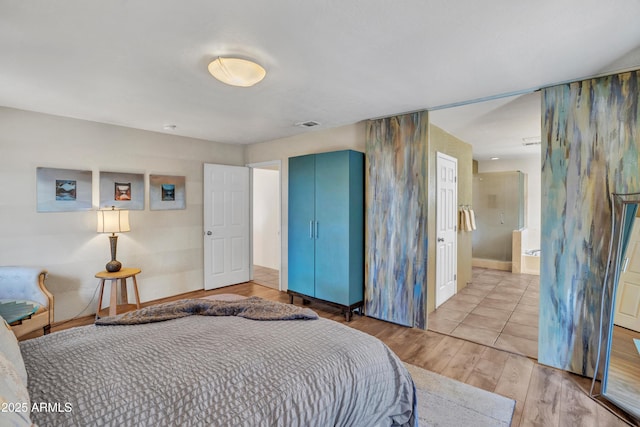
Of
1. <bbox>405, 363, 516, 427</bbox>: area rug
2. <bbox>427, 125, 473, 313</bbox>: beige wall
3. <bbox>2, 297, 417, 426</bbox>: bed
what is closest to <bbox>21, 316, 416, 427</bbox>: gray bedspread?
<bbox>2, 297, 417, 426</bbox>: bed

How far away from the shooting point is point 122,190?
3.92m

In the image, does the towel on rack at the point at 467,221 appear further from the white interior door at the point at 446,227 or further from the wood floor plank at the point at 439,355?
the wood floor plank at the point at 439,355

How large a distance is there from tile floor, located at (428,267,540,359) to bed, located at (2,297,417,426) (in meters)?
1.92

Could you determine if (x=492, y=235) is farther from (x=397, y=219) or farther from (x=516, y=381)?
(x=516, y=381)

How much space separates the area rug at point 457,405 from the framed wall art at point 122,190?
388 cm

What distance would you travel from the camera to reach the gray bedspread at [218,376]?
3.39 feet

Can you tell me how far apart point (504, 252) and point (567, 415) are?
16.1 ft

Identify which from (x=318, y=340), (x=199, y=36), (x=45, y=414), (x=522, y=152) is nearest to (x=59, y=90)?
(x=199, y=36)

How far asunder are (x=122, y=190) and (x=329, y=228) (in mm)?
2699

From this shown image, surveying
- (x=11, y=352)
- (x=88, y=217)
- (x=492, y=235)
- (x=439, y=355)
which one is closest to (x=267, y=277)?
(x=88, y=217)

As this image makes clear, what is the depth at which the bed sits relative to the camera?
1030 mm

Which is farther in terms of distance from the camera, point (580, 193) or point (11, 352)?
point (580, 193)

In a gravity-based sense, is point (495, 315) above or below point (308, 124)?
below

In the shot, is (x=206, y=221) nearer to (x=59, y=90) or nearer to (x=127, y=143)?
(x=127, y=143)
